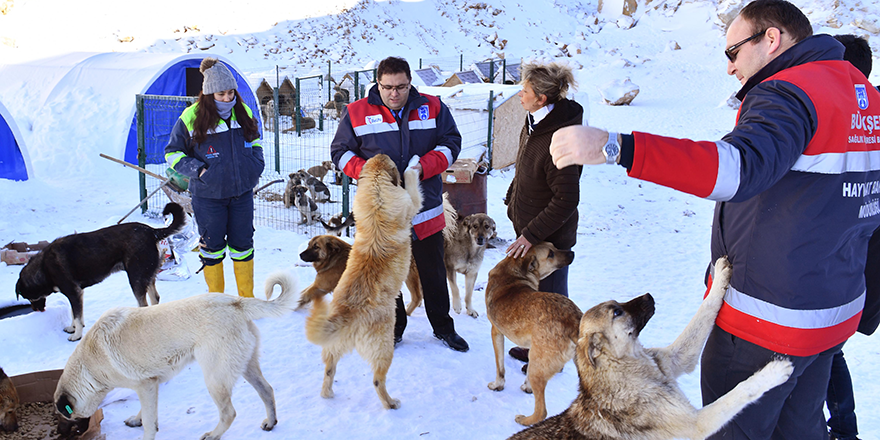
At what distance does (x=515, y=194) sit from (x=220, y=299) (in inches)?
85.5

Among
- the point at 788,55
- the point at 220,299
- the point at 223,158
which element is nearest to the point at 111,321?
the point at 220,299

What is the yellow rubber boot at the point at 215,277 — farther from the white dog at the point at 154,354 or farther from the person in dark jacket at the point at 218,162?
the white dog at the point at 154,354

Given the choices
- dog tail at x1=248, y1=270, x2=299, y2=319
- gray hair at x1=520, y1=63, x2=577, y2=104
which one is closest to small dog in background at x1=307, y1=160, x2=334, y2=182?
gray hair at x1=520, y1=63, x2=577, y2=104

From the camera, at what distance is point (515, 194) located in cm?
394

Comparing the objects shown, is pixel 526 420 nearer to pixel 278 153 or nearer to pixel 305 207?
pixel 305 207

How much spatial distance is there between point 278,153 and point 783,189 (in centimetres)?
1127

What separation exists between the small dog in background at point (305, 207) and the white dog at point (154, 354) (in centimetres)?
502

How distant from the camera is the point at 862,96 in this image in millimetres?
1627

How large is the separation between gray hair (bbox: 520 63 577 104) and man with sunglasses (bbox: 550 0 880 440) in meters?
1.56

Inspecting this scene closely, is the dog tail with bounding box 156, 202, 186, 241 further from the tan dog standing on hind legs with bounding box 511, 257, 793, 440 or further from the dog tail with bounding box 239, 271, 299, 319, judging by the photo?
the tan dog standing on hind legs with bounding box 511, 257, 793, 440

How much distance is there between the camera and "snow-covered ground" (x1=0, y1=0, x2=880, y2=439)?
339cm

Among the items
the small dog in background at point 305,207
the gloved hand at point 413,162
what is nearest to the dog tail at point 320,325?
the gloved hand at point 413,162

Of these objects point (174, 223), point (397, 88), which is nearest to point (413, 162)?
point (397, 88)

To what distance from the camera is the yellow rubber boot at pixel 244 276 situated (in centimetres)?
455
